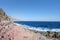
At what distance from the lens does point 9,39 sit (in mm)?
5215

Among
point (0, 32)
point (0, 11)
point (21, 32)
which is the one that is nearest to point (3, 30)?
point (0, 32)

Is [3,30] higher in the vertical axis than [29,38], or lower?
higher

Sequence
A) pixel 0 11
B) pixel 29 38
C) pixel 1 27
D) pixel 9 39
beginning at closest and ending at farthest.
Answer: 1. pixel 9 39
2. pixel 1 27
3. pixel 29 38
4. pixel 0 11

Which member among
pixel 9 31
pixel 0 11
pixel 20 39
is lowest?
pixel 20 39

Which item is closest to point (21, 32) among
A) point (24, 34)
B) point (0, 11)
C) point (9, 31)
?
point (24, 34)

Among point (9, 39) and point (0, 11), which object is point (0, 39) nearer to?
point (9, 39)

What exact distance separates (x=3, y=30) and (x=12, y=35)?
39cm

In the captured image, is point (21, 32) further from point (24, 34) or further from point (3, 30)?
point (3, 30)

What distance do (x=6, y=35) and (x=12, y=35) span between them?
0.27m

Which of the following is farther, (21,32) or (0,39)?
(21,32)

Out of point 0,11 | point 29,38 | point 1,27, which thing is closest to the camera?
point 1,27

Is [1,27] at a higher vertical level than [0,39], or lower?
higher

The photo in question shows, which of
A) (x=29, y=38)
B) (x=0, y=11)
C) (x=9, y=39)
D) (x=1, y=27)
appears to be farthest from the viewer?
(x=0, y=11)

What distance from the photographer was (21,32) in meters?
6.31
